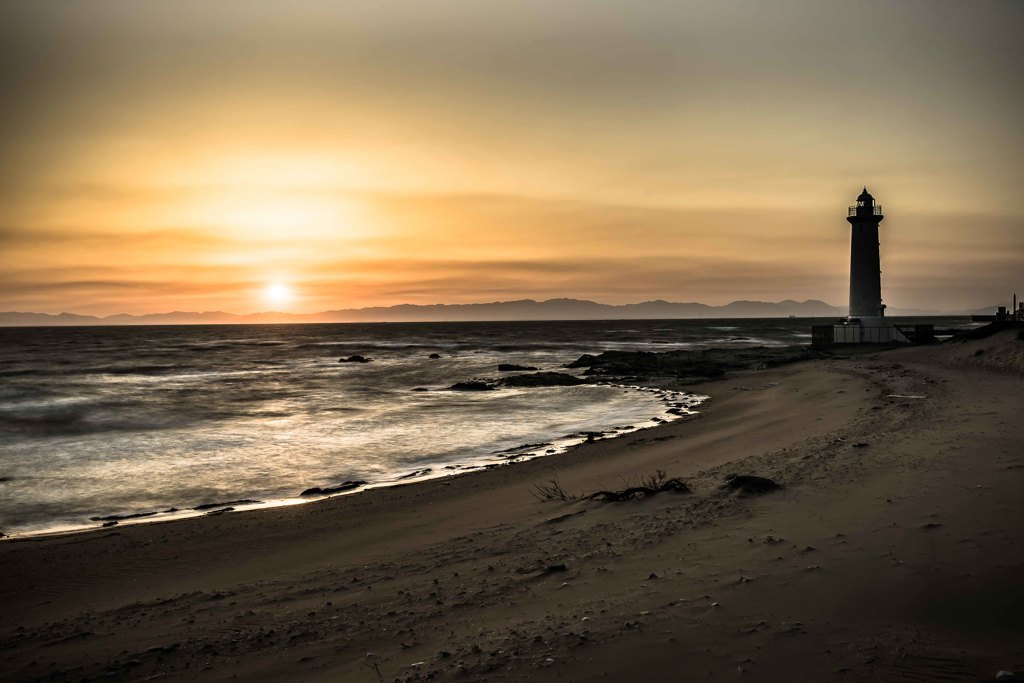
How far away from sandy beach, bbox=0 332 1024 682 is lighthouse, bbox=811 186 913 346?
33.2 metres

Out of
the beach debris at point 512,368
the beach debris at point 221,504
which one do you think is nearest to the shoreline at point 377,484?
the beach debris at point 221,504

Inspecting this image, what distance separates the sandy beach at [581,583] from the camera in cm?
426

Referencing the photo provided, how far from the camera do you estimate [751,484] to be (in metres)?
7.61

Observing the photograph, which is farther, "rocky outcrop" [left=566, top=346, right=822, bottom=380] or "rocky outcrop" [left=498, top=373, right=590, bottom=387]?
"rocky outcrop" [left=566, top=346, right=822, bottom=380]

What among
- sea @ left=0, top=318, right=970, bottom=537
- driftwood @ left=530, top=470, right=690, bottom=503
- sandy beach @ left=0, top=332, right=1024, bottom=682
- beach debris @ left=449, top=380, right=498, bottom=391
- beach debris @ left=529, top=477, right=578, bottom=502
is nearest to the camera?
sandy beach @ left=0, top=332, right=1024, bottom=682

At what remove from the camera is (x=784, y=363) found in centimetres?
3372

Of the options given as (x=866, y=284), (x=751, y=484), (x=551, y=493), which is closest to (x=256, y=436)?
(x=551, y=493)

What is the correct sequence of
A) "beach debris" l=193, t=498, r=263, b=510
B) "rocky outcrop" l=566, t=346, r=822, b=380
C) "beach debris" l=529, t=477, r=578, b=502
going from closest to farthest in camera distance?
"beach debris" l=529, t=477, r=578, b=502
"beach debris" l=193, t=498, r=263, b=510
"rocky outcrop" l=566, t=346, r=822, b=380

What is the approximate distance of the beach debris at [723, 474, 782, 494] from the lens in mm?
7496

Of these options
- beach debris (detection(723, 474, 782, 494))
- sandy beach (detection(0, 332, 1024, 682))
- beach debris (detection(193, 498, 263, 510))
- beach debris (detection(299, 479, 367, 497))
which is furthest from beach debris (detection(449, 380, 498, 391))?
beach debris (detection(723, 474, 782, 494))

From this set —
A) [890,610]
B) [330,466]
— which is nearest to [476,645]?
[890,610]

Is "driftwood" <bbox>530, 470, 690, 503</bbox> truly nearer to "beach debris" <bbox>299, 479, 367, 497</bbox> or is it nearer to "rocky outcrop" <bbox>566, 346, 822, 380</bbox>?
"beach debris" <bbox>299, 479, 367, 497</bbox>

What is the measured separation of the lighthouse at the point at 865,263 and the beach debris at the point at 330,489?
37.6 meters

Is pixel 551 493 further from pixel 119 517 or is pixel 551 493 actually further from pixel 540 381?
pixel 540 381
